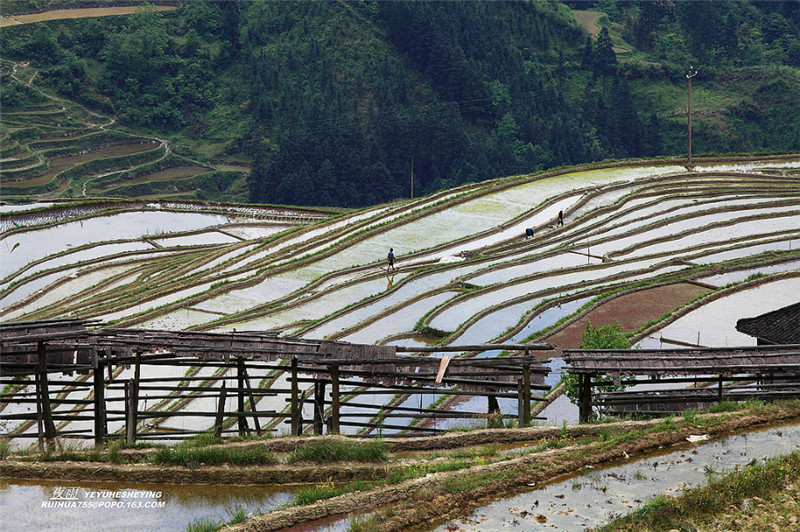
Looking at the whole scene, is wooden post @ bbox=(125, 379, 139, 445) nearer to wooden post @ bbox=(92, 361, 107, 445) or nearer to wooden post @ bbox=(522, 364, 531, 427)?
wooden post @ bbox=(92, 361, 107, 445)

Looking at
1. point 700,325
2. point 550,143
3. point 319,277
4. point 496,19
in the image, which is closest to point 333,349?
point 700,325

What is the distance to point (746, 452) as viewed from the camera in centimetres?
1064

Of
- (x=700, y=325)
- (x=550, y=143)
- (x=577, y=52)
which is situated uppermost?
(x=577, y=52)

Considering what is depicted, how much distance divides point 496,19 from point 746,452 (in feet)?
288

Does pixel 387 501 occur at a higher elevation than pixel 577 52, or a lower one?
lower

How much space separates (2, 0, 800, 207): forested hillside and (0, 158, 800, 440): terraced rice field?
36275 mm

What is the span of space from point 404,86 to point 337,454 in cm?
7821

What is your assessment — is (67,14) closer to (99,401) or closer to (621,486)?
(99,401)

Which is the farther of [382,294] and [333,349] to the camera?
[382,294]

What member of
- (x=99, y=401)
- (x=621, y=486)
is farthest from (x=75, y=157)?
(x=621, y=486)

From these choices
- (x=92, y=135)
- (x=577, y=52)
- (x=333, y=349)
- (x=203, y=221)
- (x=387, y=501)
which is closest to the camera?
(x=387, y=501)

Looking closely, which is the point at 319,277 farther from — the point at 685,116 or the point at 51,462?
the point at 685,116

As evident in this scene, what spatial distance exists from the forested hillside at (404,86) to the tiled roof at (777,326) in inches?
2375

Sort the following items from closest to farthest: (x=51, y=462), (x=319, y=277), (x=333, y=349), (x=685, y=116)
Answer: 1. (x=51, y=462)
2. (x=333, y=349)
3. (x=319, y=277)
4. (x=685, y=116)
